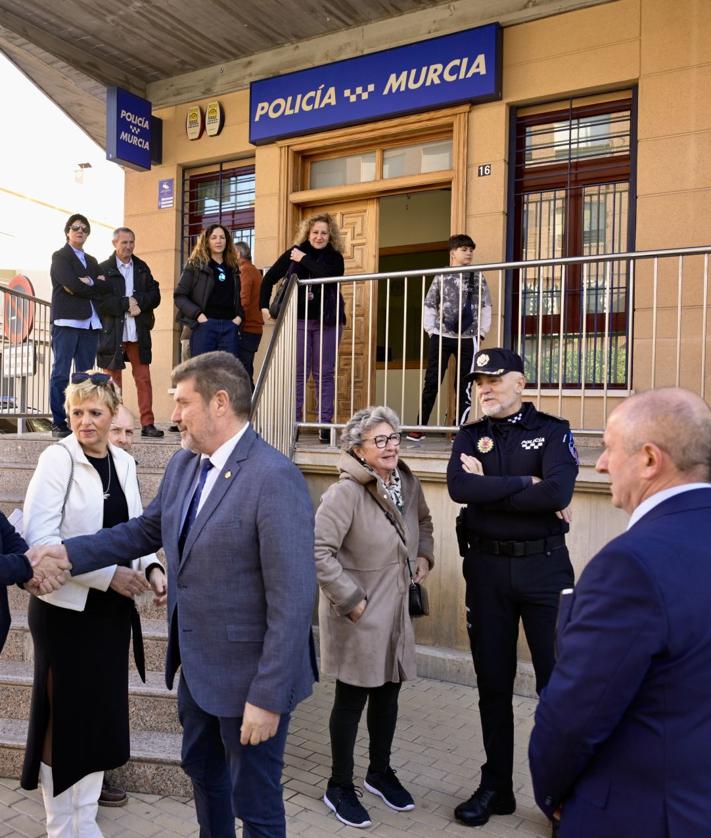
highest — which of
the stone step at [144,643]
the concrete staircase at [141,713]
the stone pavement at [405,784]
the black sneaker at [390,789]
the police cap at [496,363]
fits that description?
the police cap at [496,363]

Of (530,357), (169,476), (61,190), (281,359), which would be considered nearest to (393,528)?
(169,476)

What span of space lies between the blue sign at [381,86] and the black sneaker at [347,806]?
5.92m

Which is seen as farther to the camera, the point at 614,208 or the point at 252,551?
the point at 614,208

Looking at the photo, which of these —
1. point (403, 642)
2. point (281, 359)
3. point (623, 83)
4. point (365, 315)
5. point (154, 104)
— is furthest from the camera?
point (154, 104)

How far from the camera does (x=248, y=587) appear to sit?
7.94ft

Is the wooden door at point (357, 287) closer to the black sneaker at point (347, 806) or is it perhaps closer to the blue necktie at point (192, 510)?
the black sneaker at point (347, 806)

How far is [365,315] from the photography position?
8312 millimetres

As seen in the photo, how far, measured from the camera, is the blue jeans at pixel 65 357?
6.39 meters

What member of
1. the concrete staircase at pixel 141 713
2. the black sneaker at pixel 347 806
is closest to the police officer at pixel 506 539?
the black sneaker at pixel 347 806

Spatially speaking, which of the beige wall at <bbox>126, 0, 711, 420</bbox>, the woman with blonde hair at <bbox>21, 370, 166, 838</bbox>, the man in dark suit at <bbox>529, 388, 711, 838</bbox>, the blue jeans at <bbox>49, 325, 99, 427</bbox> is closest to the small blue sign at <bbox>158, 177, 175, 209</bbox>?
the blue jeans at <bbox>49, 325, 99, 427</bbox>

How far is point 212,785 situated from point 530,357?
5301mm

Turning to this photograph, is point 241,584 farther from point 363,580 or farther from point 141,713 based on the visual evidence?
point 141,713

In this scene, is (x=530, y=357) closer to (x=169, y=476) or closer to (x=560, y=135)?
(x=560, y=135)

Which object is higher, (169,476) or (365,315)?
(365,315)
